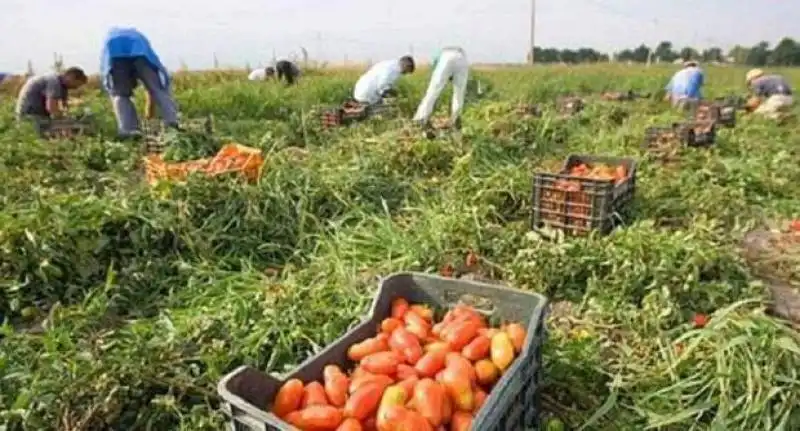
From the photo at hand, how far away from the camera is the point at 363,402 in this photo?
1556 mm

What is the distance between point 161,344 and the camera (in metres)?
2.21

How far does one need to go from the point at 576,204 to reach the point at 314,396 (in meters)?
2.33

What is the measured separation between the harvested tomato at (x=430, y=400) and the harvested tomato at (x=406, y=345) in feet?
0.59

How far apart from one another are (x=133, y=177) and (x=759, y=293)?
168 inches

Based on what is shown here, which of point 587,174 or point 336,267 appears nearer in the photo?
point 336,267

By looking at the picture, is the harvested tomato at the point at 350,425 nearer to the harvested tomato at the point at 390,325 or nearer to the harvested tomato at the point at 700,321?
the harvested tomato at the point at 390,325

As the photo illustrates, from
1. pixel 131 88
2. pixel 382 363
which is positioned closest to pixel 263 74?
pixel 131 88

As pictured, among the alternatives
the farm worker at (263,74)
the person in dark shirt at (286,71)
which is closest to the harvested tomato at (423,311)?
the person in dark shirt at (286,71)

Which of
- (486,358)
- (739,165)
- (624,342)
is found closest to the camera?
(486,358)

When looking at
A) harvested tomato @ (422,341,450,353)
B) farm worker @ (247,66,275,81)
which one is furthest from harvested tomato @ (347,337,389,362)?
farm worker @ (247,66,275,81)

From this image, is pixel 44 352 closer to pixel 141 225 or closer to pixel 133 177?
pixel 141 225

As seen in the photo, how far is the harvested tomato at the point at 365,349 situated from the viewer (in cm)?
185

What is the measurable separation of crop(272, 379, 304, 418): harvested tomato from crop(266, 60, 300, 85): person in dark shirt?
10015 millimetres

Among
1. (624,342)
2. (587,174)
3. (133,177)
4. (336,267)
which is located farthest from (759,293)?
(133,177)
